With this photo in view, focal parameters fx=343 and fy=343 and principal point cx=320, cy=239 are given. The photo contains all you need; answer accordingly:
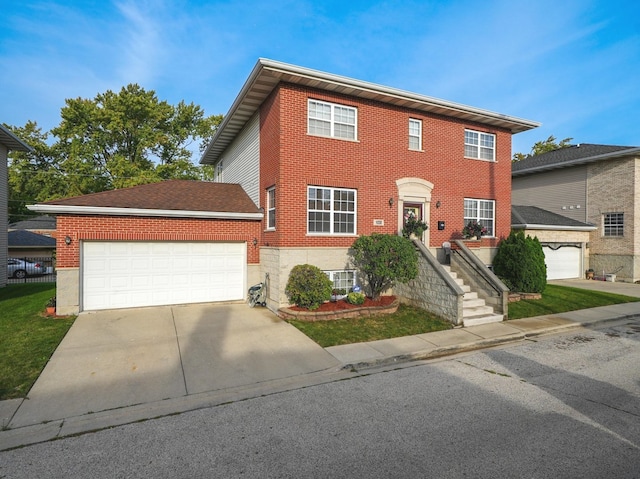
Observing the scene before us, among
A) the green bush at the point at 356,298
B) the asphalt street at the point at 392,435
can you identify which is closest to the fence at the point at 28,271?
the green bush at the point at 356,298

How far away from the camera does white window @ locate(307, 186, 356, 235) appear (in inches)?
449

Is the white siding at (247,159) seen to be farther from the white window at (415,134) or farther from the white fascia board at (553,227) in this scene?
the white fascia board at (553,227)

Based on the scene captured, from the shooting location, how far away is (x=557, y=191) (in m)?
22.2

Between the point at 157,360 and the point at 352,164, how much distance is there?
326 inches

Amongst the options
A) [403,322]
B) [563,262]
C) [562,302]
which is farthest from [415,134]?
[563,262]

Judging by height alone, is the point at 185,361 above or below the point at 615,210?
below

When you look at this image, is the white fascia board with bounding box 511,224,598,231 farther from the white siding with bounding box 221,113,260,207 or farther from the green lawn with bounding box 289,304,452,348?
the white siding with bounding box 221,113,260,207

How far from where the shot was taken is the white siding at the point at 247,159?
43.5 ft

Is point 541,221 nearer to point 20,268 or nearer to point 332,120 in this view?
point 332,120

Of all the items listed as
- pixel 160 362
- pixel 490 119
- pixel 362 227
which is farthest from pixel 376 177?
pixel 160 362

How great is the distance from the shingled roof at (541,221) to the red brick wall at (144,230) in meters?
13.8

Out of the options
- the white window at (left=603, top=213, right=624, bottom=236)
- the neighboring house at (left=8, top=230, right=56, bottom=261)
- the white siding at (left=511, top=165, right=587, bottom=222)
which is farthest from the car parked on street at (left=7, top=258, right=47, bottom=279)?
the white window at (left=603, top=213, right=624, bottom=236)

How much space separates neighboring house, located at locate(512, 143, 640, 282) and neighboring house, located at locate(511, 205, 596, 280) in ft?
0.74

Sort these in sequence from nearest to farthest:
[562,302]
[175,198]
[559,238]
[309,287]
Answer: [309,287] < [175,198] < [562,302] < [559,238]
